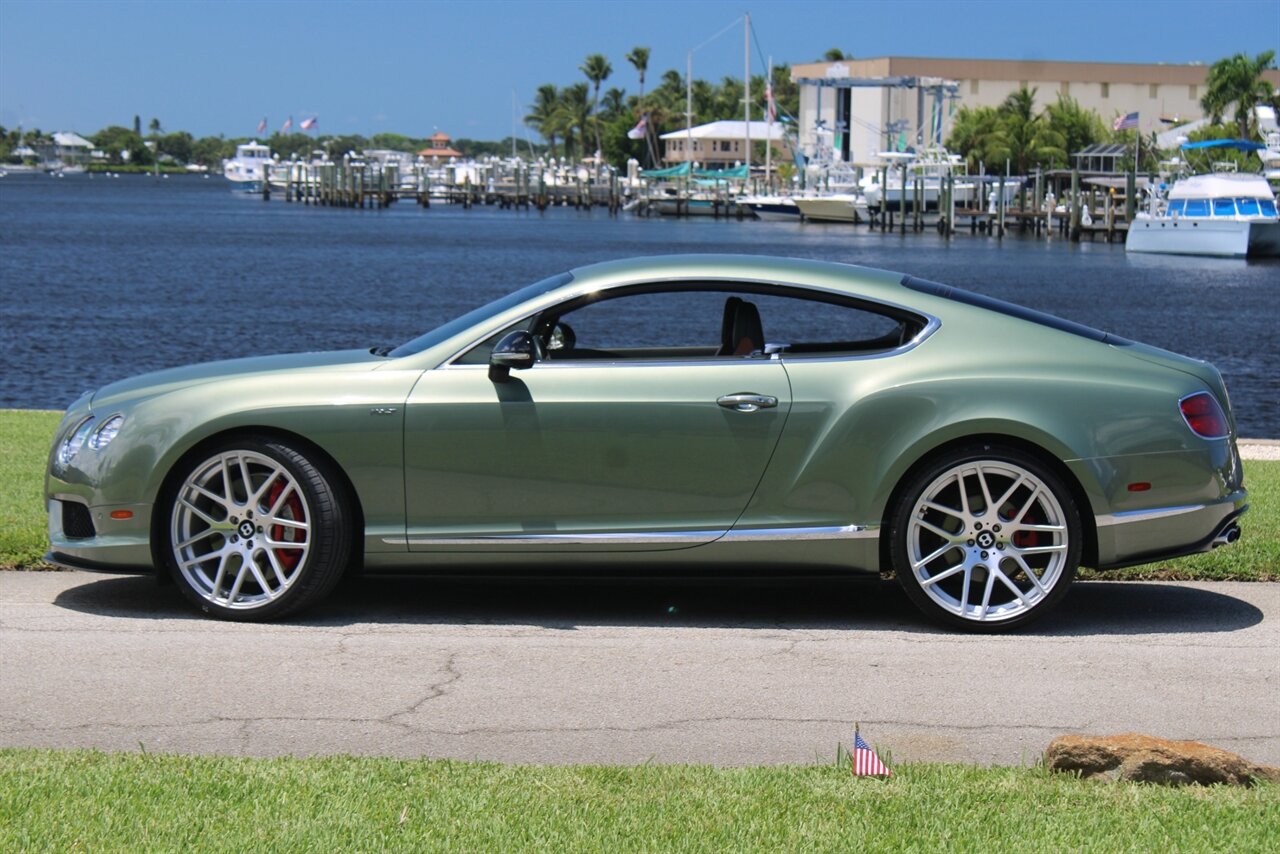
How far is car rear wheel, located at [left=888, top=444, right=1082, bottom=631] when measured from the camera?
6.43m

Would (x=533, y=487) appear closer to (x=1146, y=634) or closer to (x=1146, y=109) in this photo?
(x=1146, y=634)

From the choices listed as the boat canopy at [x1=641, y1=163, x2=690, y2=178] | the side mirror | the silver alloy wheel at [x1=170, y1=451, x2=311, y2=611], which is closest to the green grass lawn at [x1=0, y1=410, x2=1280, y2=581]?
the silver alloy wheel at [x1=170, y1=451, x2=311, y2=611]

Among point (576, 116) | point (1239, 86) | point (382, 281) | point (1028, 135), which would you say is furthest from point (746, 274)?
point (576, 116)

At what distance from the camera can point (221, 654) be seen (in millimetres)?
6039

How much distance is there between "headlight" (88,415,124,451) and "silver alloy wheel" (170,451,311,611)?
1.21 feet

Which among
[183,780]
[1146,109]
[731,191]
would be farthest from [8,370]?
[1146,109]

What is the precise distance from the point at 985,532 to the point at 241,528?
2.92 m

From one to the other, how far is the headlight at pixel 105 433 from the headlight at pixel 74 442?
0.05m

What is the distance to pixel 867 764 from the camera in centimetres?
461

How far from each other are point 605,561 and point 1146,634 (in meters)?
2.18

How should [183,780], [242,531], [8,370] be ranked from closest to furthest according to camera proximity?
[183,780], [242,531], [8,370]

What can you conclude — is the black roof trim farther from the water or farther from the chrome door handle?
the water

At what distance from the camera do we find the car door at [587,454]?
6445 mm

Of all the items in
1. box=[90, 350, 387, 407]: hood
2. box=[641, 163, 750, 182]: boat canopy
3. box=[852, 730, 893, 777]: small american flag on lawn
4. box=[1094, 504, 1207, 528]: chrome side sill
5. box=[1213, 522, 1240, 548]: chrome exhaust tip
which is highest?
box=[641, 163, 750, 182]: boat canopy
